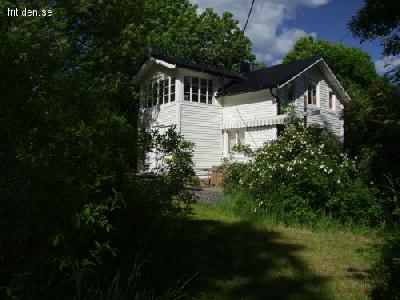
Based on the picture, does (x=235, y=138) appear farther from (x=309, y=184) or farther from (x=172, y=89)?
(x=309, y=184)

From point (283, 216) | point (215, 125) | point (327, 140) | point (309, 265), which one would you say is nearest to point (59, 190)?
point (309, 265)

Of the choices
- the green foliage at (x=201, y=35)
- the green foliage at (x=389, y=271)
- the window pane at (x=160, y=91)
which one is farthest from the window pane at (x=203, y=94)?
the green foliage at (x=389, y=271)

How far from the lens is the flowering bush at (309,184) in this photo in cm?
924

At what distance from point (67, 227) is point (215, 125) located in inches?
812

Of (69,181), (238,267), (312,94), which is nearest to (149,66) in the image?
(312,94)

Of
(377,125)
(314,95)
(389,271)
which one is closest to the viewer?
(389,271)

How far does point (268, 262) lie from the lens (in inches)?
246

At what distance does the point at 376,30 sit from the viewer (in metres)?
8.65

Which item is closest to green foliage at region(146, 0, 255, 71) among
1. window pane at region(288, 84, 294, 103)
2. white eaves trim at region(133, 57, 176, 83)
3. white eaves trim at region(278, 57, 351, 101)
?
white eaves trim at region(133, 57, 176, 83)

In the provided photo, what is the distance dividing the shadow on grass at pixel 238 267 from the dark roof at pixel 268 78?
48.7ft

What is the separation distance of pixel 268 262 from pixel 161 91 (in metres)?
18.8

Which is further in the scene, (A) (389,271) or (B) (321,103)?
(B) (321,103)

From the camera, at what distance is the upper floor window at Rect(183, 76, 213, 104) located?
74.4ft

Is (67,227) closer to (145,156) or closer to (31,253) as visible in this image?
(31,253)
